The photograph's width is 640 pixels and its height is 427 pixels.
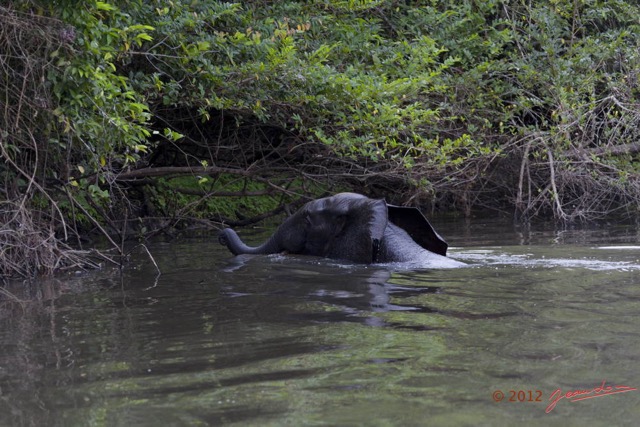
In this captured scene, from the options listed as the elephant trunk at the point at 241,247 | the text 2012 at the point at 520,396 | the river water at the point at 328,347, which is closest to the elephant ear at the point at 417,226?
the river water at the point at 328,347

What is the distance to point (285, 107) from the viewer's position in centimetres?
1110

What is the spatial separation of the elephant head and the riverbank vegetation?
136 centimetres

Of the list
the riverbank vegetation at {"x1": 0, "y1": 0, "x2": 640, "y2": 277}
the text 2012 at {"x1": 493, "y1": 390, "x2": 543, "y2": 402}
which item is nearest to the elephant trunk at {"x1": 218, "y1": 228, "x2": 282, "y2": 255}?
the riverbank vegetation at {"x1": 0, "y1": 0, "x2": 640, "y2": 277}

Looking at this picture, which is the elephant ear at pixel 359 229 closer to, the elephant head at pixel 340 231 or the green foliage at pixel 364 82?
the elephant head at pixel 340 231

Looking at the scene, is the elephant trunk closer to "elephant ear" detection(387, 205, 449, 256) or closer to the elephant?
the elephant

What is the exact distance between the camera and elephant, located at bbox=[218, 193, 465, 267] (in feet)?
29.1

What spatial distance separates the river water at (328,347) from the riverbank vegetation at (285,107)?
4.67ft

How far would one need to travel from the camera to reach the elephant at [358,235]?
29.1ft

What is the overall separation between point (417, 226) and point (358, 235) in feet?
2.32

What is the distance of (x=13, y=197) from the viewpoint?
8398 millimetres

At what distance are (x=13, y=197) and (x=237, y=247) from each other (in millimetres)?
2333

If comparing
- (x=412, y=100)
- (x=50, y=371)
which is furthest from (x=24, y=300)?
(x=412, y=100)

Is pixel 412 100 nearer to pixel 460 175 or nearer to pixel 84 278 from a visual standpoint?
pixel 460 175

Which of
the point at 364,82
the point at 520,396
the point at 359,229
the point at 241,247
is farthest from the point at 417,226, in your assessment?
the point at 520,396
